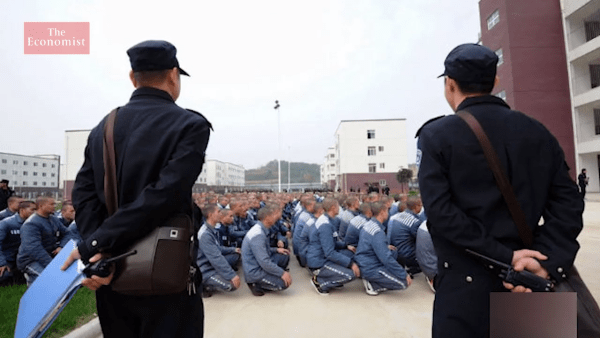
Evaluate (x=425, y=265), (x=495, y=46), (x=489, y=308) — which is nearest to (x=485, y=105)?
(x=489, y=308)

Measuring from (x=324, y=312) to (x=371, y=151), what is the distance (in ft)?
137

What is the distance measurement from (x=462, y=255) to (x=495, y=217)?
21cm

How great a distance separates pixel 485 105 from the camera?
5.01 ft

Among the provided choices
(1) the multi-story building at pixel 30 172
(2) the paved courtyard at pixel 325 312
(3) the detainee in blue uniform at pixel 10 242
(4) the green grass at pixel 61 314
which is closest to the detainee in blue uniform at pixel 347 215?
(2) the paved courtyard at pixel 325 312

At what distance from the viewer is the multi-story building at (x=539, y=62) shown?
74.0ft

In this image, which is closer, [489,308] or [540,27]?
[489,308]

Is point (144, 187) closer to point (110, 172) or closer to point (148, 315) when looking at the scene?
point (110, 172)

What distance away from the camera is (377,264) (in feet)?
16.5

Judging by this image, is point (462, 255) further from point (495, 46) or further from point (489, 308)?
point (495, 46)

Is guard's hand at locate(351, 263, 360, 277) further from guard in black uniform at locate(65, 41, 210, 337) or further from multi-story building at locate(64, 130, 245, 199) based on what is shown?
multi-story building at locate(64, 130, 245, 199)

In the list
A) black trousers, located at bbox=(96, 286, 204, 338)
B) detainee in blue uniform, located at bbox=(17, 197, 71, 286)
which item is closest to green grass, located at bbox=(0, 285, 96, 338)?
detainee in blue uniform, located at bbox=(17, 197, 71, 286)

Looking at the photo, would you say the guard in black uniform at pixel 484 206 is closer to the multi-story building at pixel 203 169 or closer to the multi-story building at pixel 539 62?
the multi-story building at pixel 203 169

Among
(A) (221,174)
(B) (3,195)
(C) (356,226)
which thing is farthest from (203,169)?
(A) (221,174)

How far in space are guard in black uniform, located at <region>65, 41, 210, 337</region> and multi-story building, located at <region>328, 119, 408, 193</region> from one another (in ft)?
142
